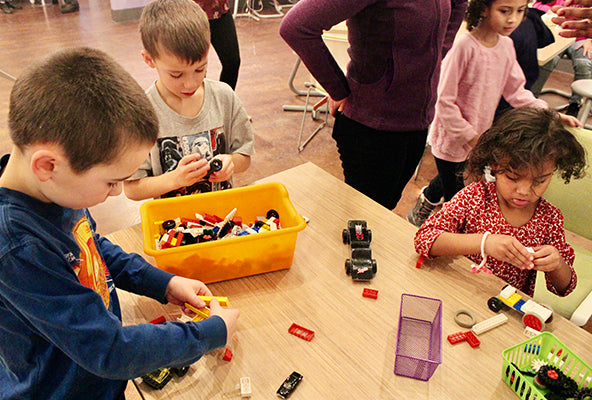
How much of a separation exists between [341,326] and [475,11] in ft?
4.52

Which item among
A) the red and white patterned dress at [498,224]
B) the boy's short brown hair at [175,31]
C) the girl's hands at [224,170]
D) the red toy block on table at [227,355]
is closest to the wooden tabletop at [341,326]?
the red toy block on table at [227,355]

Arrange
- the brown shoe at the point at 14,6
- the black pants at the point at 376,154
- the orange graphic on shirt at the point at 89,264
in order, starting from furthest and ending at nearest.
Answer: the brown shoe at the point at 14,6 → the black pants at the point at 376,154 → the orange graphic on shirt at the point at 89,264

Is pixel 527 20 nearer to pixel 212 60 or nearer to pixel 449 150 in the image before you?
pixel 449 150

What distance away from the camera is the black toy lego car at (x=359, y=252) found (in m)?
1.09

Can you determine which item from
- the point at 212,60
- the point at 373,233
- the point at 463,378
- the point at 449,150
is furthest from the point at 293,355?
the point at 212,60

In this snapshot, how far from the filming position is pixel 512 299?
1.03m

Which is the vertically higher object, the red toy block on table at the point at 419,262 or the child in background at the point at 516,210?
the child in background at the point at 516,210

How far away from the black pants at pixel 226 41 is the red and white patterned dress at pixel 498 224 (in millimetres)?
2042

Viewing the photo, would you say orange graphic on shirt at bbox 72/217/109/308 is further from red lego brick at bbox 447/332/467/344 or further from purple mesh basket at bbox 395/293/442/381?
red lego brick at bbox 447/332/467/344

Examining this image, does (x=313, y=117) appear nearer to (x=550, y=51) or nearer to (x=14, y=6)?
(x=550, y=51)

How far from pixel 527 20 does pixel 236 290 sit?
2.08m

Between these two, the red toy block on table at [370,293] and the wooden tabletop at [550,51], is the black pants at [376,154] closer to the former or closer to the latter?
the red toy block on table at [370,293]

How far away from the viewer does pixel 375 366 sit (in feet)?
2.95

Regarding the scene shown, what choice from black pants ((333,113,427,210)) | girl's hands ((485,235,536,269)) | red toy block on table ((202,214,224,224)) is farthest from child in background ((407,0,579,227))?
red toy block on table ((202,214,224,224))
